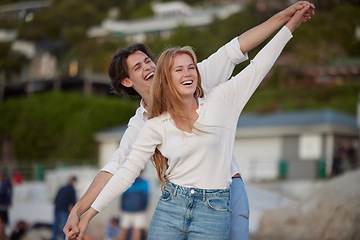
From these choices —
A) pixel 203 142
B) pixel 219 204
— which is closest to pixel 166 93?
pixel 203 142

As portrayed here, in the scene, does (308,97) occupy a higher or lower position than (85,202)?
higher

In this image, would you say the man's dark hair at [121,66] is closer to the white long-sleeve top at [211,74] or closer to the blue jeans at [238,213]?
the white long-sleeve top at [211,74]

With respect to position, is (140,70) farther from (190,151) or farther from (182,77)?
(190,151)

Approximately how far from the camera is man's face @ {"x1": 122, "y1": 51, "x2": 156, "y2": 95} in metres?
3.93

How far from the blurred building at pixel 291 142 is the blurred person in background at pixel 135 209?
15.8m

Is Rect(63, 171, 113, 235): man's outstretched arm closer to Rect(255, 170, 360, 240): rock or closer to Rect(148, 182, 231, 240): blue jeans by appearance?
Rect(148, 182, 231, 240): blue jeans

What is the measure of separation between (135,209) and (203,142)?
6.84 metres

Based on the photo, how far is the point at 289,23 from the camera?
3.54 metres

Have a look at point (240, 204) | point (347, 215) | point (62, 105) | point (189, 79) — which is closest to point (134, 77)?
point (189, 79)

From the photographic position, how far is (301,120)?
28.5 meters

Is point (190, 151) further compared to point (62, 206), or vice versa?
point (62, 206)

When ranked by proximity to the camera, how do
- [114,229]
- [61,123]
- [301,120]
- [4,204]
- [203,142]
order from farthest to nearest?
[61,123]
[301,120]
[114,229]
[4,204]
[203,142]

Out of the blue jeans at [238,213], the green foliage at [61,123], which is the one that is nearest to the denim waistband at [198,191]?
the blue jeans at [238,213]

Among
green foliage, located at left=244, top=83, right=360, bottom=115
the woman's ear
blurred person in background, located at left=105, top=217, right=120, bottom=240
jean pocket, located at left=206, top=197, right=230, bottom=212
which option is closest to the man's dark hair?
the woman's ear
